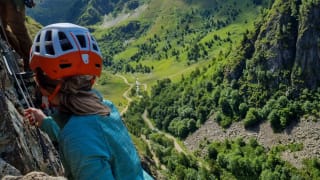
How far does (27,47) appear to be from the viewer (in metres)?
28.2

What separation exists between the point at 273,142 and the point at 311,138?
13.6 metres

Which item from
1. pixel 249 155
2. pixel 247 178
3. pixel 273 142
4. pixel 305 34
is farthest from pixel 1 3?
pixel 305 34

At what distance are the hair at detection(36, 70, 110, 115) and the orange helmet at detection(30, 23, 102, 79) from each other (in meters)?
0.13

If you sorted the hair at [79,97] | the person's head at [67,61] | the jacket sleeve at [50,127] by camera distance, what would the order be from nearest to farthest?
the hair at [79,97], the person's head at [67,61], the jacket sleeve at [50,127]

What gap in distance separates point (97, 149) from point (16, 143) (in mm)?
5775

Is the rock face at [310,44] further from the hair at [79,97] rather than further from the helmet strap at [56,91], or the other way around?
the helmet strap at [56,91]

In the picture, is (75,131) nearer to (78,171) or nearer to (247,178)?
(78,171)

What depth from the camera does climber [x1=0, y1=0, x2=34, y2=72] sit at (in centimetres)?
2655

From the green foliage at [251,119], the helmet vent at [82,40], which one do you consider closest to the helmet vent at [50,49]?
the helmet vent at [82,40]

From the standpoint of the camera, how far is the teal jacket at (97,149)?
7.83 metres

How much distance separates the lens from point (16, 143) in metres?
12.9

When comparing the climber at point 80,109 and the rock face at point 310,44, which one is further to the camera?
the rock face at point 310,44

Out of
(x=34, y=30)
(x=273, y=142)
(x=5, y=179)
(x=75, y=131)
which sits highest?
(x=75, y=131)

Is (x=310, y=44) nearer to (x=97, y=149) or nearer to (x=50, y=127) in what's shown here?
(x=50, y=127)
